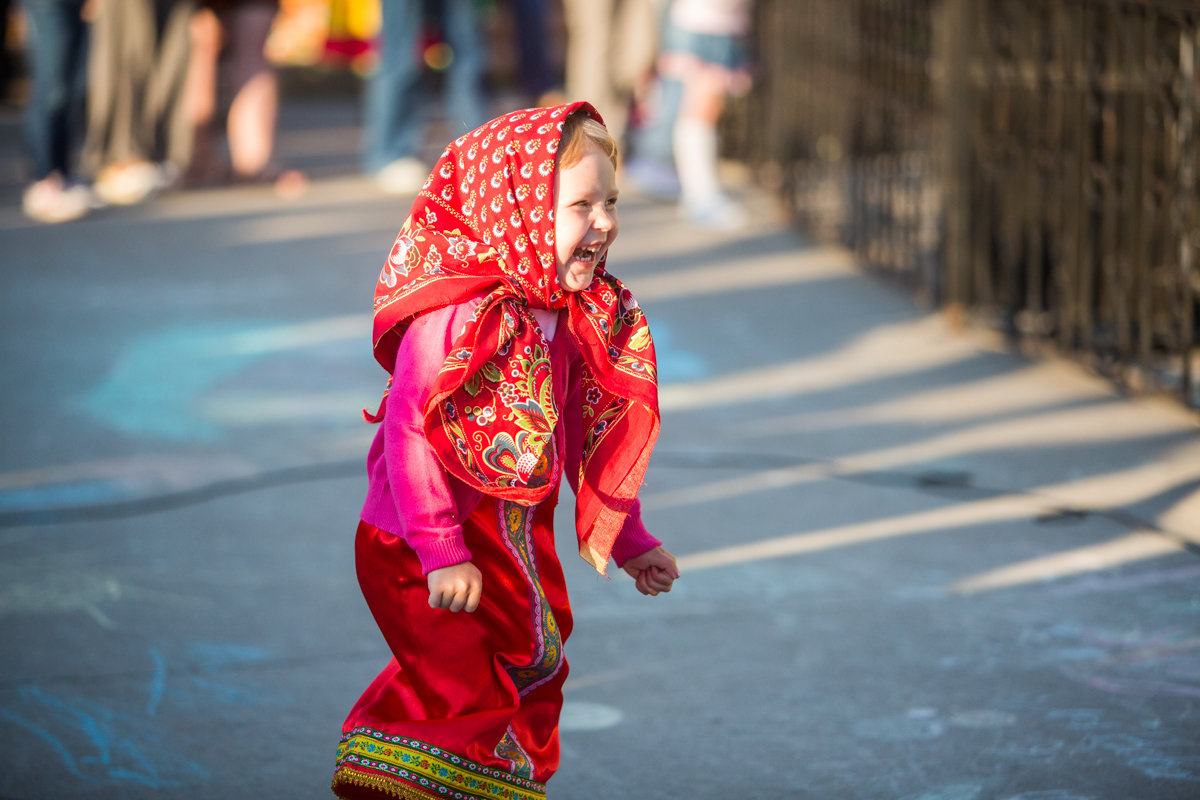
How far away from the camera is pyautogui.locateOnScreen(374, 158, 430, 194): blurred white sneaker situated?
943cm

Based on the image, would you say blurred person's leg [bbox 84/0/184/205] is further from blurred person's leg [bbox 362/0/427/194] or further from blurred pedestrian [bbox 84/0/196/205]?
blurred person's leg [bbox 362/0/427/194]

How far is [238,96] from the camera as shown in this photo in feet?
30.4

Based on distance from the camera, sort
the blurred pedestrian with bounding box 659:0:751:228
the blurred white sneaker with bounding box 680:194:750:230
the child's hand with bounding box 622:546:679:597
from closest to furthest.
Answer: the child's hand with bounding box 622:546:679:597, the blurred pedestrian with bounding box 659:0:751:228, the blurred white sneaker with bounding box 680:194:750:230

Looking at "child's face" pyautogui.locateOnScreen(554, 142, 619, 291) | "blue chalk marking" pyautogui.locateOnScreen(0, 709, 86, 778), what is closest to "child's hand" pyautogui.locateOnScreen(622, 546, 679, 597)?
"child's face" pyautogui.locateOnScreen(554, 142, 619, 291)

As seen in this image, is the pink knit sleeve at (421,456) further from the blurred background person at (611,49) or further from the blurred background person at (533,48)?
the blurred background person at (533,48)

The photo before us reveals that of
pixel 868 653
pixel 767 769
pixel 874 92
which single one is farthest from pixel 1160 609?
pixel 874 92

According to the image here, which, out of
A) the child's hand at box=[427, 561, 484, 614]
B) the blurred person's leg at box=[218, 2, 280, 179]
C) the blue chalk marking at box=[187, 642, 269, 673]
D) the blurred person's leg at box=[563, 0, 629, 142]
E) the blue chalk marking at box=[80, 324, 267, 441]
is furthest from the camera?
the blurred person's leg at box=[563, 0, 629, 142]

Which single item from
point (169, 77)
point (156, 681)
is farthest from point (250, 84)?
point (156, 681)

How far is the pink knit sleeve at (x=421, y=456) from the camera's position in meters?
2.25

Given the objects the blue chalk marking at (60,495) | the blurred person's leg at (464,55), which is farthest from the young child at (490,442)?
the blurred person's leg at (464,55)

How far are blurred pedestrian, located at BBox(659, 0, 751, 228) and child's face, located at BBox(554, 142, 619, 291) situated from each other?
20.2ft

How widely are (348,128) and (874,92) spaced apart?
20.1ft

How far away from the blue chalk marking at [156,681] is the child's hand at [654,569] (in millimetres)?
1253

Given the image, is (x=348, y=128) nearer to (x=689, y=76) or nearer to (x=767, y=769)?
(x=689, y=76)
